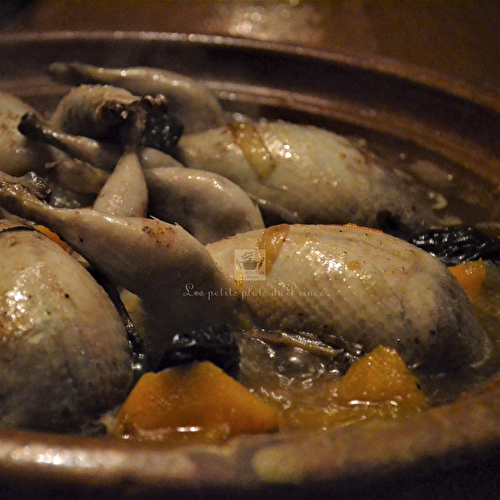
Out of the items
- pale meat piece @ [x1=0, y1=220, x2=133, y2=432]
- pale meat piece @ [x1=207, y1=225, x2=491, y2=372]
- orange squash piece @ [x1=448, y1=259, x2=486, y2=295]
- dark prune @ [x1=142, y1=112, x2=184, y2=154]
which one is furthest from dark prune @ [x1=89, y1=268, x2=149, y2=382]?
orange squash piece @ [x1=448, y1=259, x2=486, y2=295]

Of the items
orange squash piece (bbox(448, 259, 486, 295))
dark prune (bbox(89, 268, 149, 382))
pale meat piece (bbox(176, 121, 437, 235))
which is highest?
pale meat piece (bbox(176, 121, 437, 235))

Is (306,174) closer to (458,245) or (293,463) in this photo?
(458,245)

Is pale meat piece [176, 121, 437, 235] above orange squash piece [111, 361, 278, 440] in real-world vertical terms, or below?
above

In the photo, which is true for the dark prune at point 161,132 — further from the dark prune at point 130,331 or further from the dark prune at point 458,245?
the dark prune at point 458,245

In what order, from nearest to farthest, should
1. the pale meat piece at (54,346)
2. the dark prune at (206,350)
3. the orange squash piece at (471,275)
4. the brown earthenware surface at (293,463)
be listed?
1. the brown earthenware surface at (293,463)
2. the pale meat piece at (54,346)
3. the dark prune at (206,350)
4. the orange squash piece at (471,275)

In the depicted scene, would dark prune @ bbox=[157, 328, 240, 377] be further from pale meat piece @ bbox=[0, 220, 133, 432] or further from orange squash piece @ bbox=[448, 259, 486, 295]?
orange squash piece @ bbox=[448, 259, 486, 295]

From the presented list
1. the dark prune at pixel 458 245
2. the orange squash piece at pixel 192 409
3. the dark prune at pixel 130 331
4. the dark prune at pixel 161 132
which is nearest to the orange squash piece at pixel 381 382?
the orange squash piece at pixel 192 409

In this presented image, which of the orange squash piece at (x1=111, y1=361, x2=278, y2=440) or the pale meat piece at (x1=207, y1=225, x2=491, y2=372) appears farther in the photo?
the pale meat piece at (x1=207, y1=225, x2=491, y2=372)
